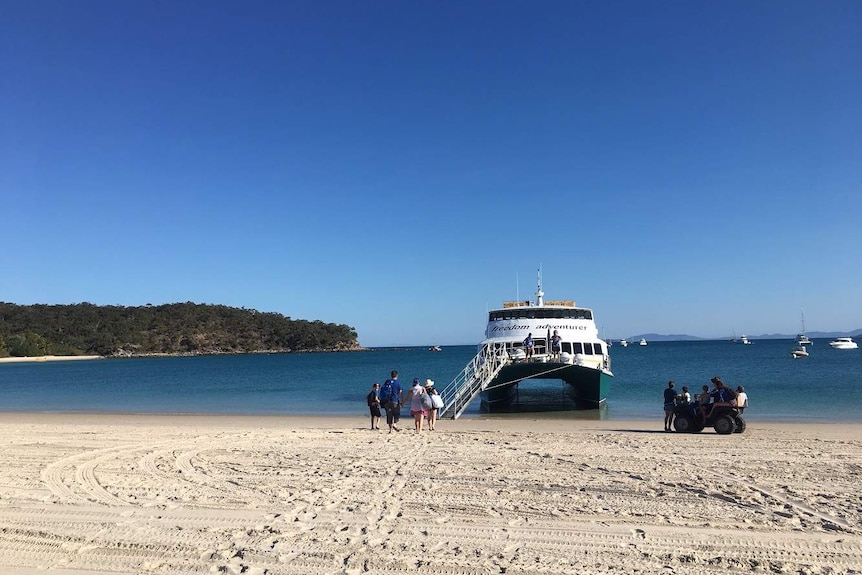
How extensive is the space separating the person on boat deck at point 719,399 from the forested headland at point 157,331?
130281 millimetres

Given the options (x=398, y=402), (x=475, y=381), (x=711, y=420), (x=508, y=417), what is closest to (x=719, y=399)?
(x=711, y=420)

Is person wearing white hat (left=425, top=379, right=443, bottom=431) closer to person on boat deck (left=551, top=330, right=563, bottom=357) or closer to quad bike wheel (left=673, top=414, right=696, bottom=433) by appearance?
quad bike wheel (left=673, top=414, right=696, bottom=433)

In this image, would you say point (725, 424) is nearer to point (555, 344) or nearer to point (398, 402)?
point (398, 402)

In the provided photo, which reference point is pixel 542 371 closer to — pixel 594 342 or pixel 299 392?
pixel 594 342

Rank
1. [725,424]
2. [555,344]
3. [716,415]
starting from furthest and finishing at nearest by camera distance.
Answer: [555,344] → [716,415] → [725,424]

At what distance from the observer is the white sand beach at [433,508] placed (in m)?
5.14

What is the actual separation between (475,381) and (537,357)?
2555 millimetres

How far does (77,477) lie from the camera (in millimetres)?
8680

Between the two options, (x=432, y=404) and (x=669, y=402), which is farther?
(x=432, y=404)

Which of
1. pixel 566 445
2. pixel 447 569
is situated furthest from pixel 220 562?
pixel 566 445

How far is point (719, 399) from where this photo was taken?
45.0ft

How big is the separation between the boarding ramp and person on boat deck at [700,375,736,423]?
8026 millimetres

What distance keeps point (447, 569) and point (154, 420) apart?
18081 millimetres

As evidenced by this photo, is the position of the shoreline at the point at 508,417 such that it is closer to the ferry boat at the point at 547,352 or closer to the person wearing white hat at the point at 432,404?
the ferry boat at the point at 547,352
